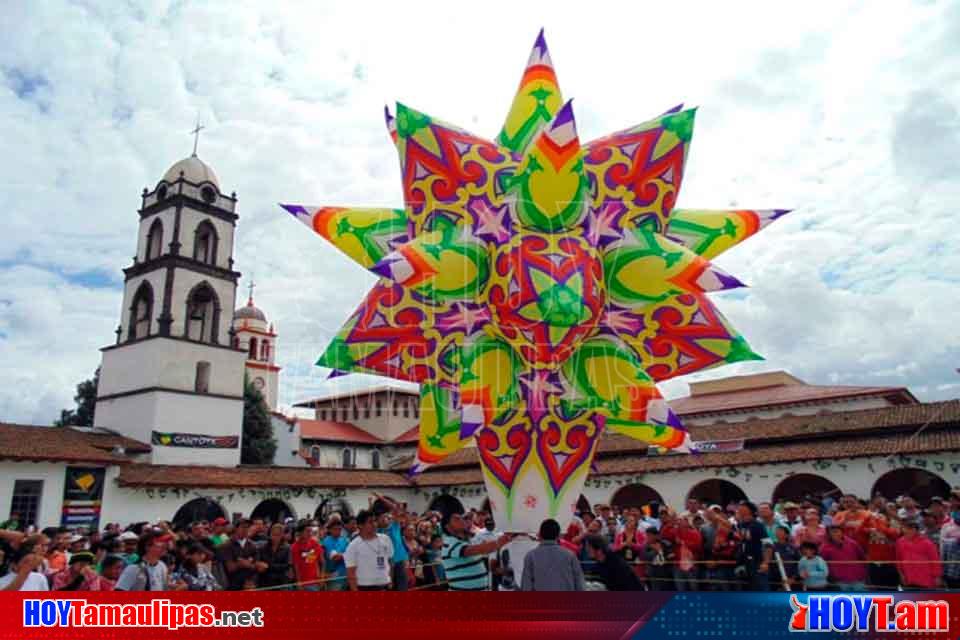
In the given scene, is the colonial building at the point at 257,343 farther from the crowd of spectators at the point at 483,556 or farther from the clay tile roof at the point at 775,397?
the crowd of spectators at the point at 483,556

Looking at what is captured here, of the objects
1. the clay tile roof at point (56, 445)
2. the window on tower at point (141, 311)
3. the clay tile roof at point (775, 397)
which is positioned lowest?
the clay tile roof at point (56, 445)

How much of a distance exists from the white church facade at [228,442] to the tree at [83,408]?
7.65m

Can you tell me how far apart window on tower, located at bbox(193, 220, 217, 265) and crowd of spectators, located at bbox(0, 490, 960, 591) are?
2473 centimetres

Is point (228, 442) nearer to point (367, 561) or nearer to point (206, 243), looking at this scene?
point (206, 243)

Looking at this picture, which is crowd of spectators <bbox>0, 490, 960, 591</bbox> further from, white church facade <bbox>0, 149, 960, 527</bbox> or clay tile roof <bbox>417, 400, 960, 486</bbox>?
white church facade <bbox>0, 149, 960, 527</bbox>

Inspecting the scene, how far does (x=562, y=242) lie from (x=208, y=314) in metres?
29.5

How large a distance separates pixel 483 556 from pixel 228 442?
88.2 ft

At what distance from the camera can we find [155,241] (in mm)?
32500

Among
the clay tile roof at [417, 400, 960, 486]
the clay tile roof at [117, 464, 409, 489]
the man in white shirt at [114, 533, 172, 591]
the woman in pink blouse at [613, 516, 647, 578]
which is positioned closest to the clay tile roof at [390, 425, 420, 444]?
the clay tile roof at [117, 464, 409, 489]

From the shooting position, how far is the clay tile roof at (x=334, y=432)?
42812mm

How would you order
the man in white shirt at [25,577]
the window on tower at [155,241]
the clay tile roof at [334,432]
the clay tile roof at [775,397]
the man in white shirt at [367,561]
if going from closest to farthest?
the man in white shirt at [25,577] < the man in white shirt at [367,561] < the clay tile roof at [775,397] < the window on tower at [155,241] < the clay tile roof at [334,432]

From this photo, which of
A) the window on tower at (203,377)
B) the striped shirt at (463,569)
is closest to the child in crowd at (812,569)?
the striped shirt at (463,569)

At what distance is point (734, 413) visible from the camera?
32.4 m

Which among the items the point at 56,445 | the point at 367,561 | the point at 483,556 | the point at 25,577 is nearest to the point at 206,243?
the point at 56,445
